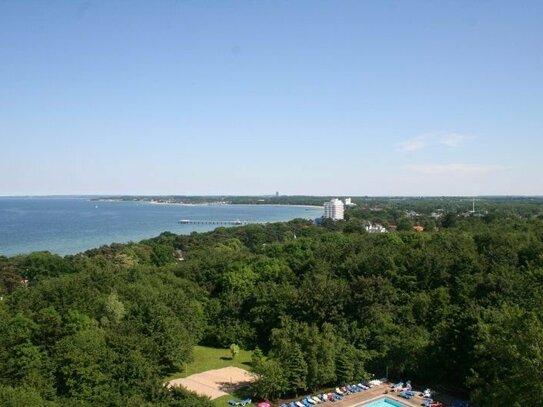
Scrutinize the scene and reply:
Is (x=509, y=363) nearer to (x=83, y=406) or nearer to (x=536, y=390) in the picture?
(x=536, y=390)

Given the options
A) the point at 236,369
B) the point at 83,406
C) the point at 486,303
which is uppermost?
the point at 486,303

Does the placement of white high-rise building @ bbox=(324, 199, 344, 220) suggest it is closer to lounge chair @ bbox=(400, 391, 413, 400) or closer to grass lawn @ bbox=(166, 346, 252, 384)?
grass lawn @ bbox=(166, 346, 252, 384)

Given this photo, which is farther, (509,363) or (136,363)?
(136,363)

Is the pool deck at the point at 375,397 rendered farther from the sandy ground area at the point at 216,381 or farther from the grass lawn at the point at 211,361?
the grass lawn at the point at 211,361

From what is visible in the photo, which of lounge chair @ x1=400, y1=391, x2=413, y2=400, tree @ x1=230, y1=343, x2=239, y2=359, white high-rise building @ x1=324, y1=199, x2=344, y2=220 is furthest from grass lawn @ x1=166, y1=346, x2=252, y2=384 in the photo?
white high-rise building @ x1=324, y1=199, x2=344, y2=220

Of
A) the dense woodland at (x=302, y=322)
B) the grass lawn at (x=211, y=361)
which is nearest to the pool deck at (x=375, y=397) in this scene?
the dense woodland at (x=302, y=322)

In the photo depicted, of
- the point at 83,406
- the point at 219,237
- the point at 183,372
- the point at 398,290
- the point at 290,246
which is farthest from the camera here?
the point at 219,237

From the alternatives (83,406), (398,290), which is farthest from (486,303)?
(83,406)

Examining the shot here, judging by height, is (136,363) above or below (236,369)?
above
